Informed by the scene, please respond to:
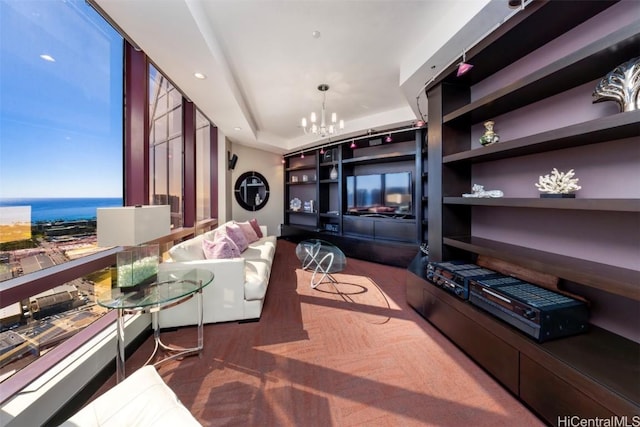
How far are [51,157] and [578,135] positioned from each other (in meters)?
3.21

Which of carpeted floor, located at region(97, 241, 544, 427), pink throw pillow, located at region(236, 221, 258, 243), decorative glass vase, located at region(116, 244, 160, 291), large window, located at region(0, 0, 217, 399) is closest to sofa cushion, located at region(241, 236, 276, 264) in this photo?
pink throw pillow, located at region(236, 221, 258, 243)

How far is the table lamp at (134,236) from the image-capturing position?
5.18 feet

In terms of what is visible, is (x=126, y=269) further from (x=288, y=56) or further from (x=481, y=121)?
(x=481, y=121)

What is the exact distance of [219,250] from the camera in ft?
8.52

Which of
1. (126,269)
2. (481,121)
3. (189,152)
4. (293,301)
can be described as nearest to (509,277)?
(481,121)

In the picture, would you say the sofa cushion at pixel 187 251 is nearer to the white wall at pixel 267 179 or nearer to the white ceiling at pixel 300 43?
the white ceiling at pixel 300 43

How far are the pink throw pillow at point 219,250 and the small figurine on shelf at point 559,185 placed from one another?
2.76 m

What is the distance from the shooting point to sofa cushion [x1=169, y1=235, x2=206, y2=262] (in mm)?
2385

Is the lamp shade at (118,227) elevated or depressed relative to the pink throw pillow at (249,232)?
elevated

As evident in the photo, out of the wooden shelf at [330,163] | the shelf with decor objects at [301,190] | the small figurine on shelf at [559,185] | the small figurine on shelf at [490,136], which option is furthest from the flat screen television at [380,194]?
the small figurine on shelf at [559,185]

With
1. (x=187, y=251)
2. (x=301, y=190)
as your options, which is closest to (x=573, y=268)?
(x=187, y=251)

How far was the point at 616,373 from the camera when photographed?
45.3 inches

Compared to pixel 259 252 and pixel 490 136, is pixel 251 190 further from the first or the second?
pixel 490 136

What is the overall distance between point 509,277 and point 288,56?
313cm
